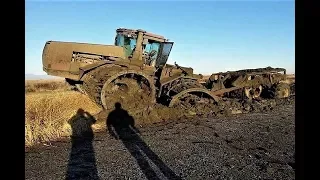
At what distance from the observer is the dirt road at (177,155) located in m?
6.67

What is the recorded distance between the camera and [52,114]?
11.9 meters

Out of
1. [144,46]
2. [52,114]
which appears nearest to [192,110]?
[144,46]

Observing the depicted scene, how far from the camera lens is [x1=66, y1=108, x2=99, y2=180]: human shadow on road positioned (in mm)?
6700

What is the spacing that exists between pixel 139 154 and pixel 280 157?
11.1 ft

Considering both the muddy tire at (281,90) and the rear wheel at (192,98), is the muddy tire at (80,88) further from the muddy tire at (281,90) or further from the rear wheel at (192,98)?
the muddy tire at (281,90)

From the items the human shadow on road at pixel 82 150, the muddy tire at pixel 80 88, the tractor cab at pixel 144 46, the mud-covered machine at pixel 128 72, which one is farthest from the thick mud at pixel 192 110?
the tractor cab at pixel 144 46

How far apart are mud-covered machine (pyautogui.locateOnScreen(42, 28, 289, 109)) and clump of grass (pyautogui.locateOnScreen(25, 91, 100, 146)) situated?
552mm

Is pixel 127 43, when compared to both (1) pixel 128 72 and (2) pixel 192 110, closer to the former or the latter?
(1) pixel 128 72

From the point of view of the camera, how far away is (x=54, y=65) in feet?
47.1

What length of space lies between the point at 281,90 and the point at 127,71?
10.5m

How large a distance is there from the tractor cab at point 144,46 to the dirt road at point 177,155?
449 cm
